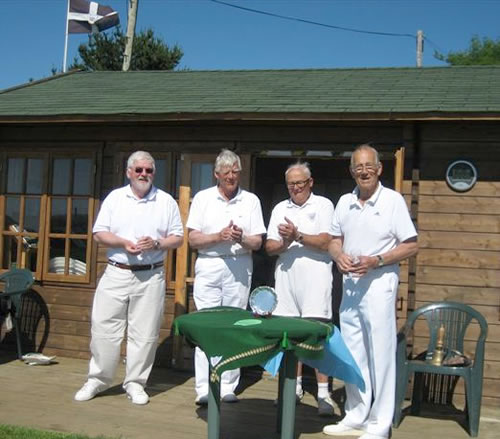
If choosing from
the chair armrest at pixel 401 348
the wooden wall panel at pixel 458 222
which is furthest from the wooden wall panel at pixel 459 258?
the chair armrest at pixel 401 348

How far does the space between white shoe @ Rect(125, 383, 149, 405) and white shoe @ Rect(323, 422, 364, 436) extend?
4.43 feet

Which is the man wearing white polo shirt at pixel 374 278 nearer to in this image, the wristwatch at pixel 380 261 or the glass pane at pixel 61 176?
the wristwatch at pixel 380 261

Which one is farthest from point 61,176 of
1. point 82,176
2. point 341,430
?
point 341,430

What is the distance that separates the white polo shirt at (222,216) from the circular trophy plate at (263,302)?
3.09 ft

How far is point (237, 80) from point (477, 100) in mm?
2797

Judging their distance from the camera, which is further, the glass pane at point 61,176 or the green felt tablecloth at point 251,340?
the glass pane at point 61,176

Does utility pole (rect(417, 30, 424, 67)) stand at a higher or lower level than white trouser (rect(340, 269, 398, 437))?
higher

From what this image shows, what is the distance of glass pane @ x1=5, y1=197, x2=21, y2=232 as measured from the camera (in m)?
6.76

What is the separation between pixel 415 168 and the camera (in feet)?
18.2

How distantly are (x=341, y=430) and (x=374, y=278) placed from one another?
963mm

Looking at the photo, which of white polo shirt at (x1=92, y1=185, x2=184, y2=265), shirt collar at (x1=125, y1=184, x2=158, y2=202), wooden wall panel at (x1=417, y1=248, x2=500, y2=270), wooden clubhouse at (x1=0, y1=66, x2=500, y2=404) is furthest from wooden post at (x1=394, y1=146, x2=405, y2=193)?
shirt collar at (x1=125, y1=184, x2=158, y2=202)

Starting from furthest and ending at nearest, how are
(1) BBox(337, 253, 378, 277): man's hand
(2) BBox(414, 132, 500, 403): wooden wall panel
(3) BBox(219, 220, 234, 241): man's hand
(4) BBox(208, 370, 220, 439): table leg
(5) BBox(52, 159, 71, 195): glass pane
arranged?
1. (5) BBox(52, 159, 71, 195): glass pane
2. (2) BBox(414, 132, 500, 403): wooden wall panel
3. (3) BBox(219, 220, 234, 241): man's hand
4. (1) BBox(337, 253, 378, 277): man's hand
5. (4) BBox(208, 370, 220, 439): table leg

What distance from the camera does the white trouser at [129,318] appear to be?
496 centimetres

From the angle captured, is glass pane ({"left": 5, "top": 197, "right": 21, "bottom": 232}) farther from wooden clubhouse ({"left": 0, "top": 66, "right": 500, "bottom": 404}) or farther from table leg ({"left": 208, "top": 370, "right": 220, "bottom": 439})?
table leg ({"left": 208, "top": 370, "right": 220, "bottom": 439})
